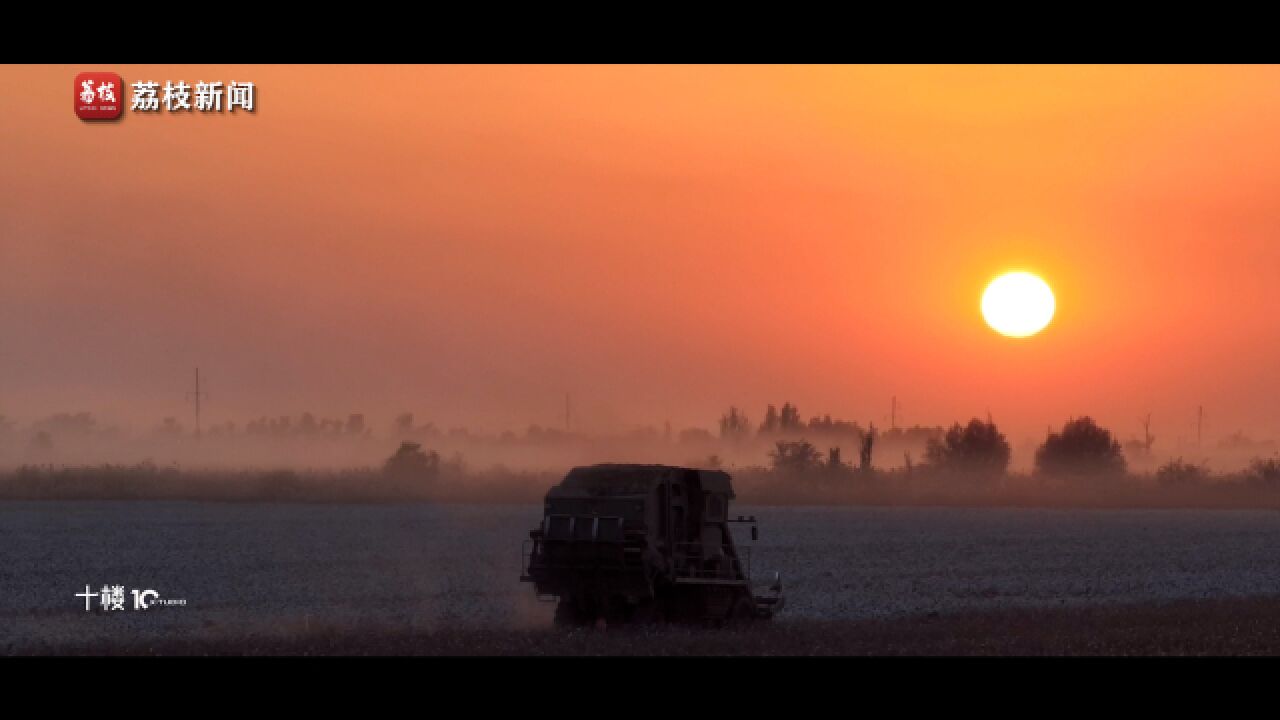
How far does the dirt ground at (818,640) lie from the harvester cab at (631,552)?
83 centimetres

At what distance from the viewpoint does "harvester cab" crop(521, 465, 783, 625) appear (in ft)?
108

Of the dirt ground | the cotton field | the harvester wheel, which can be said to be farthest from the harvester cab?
the cotton field

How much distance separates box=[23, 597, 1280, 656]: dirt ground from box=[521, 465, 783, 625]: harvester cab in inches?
32.7

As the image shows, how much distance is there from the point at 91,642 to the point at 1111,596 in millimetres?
31469

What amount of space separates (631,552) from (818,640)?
4.42 m

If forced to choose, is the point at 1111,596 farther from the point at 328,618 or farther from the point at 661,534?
the point at 328,618

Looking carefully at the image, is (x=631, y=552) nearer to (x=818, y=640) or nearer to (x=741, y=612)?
(x=741, y=612)

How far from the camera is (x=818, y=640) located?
107 feet

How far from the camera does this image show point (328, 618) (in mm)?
38438

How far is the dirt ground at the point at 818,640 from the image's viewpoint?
29.8 meters

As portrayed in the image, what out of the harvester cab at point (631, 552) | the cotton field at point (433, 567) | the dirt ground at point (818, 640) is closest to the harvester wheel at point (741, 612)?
the harvester cab at point (631, 552)

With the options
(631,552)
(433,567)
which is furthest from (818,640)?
(433,567)

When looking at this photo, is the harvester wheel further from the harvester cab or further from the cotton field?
the cotton field
